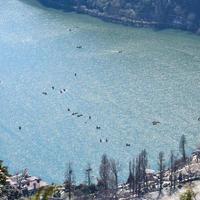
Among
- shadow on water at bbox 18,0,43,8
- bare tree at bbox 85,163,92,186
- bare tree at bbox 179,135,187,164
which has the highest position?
shadow on water at bbox 18,0,43,8

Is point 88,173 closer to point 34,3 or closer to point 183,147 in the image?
point 183,147

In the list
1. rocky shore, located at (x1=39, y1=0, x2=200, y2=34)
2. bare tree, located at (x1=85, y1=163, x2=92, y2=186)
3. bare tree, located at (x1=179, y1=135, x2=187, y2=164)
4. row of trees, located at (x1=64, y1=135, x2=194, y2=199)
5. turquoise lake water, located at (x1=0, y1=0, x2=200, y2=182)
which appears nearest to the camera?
row of trees, located at (x1=64, y1=135, x2=194, y2=199)

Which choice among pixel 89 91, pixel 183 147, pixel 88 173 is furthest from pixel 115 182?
pixel 89 91

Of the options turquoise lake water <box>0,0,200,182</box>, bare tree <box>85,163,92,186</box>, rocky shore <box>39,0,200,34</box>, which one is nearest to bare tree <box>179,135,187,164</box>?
turquoise lake water <box>0,0,200,182</box>

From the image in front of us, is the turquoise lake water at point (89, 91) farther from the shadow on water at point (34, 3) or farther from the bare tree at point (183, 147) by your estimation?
the shadow on water at point (34, 3)

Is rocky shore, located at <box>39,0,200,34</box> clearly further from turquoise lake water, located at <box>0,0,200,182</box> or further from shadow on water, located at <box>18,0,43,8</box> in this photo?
shadow on water, located at <box>18,0,43,8</box>

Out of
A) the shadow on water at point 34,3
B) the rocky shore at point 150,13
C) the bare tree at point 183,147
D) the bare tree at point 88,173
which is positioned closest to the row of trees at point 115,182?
the bare tree at point 88,173
